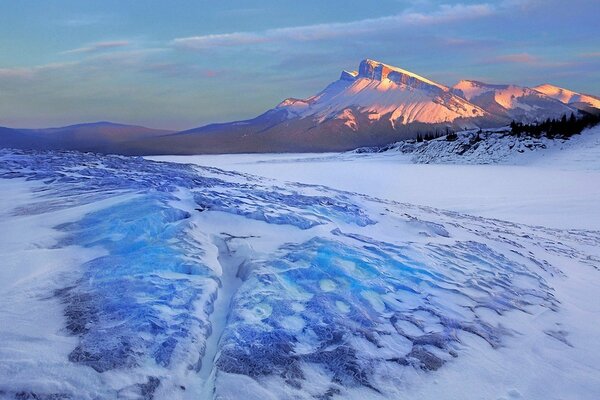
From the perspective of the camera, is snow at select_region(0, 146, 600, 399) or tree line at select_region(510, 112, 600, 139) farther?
tree line at select_region(510, 112, 600, 139)

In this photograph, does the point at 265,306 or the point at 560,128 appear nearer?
the point at 265,306

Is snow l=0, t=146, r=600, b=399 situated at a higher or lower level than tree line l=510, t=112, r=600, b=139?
lower

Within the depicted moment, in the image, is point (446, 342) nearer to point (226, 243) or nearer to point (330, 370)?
point (330, 370)

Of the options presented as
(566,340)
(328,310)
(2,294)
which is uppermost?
(2,294)

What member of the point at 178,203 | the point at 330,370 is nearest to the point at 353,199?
the point at 178,203

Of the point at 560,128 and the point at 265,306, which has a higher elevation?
the point at 560,128

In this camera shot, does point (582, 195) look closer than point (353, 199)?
No

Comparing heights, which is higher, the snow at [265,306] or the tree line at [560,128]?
the tree line at [560,128]

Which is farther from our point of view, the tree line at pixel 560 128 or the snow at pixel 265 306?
the tree line at pixel 560 128
